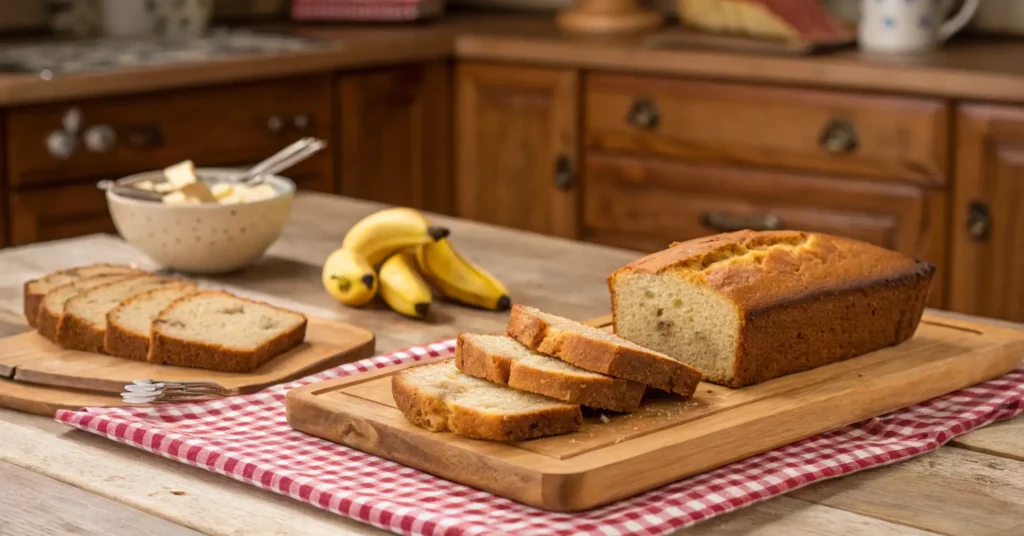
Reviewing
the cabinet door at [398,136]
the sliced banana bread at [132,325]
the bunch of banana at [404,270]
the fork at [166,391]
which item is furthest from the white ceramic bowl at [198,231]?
the cabinet door at [398,136]

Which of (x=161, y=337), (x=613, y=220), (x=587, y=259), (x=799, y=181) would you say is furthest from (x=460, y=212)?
(x=161, y=337)

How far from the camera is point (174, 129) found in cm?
301

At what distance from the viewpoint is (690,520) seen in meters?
0.98

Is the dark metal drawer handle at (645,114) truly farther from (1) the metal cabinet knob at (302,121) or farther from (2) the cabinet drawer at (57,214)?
(2) the cabinet drawer at (57,214)

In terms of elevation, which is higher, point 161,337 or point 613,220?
point 161,337

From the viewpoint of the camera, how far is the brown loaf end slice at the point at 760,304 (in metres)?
1.21

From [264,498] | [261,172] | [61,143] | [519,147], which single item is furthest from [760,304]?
[519,147]

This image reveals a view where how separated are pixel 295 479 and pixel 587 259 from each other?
0.86 meters

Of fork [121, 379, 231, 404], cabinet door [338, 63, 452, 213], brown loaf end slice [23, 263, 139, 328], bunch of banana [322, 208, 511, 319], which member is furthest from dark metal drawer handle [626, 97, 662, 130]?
fork [121, 379, 231, 404]

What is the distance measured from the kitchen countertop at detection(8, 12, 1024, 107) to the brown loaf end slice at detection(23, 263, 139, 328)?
117 cm

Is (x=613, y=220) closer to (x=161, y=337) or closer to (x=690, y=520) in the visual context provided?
(x=161, y=337)

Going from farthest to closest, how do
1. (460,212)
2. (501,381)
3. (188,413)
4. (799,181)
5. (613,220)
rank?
1. (460,212)
2. (613,220)
3. (799,181)
4. (188,413)
5. (501,381)

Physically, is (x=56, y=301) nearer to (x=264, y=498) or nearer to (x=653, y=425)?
(x=264, y=498)

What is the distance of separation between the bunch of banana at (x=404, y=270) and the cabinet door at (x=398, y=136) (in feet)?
5.75
